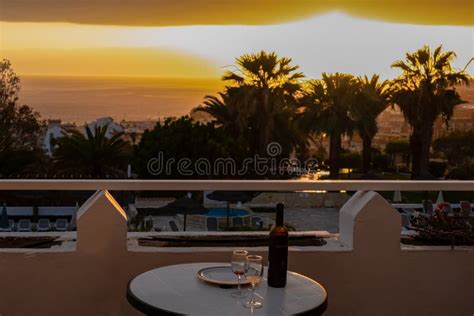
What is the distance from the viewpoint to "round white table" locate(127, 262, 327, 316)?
200cm

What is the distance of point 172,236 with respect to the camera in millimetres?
3344

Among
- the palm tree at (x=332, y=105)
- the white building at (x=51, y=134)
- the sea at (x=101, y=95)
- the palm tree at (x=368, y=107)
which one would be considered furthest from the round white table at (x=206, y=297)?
the palm tree at (x=368, y=107)

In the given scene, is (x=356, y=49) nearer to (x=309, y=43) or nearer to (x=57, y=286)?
(x=309, y=43)

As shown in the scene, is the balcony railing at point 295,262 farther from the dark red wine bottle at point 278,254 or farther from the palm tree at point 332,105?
the palm tree at point 332,105

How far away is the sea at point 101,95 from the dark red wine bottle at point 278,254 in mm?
22358

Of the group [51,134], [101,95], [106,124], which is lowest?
[51,134]

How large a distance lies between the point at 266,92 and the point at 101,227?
85.8 ft

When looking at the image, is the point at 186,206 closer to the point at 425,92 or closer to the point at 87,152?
the point at 87,152

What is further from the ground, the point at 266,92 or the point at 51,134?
the point at 266,92

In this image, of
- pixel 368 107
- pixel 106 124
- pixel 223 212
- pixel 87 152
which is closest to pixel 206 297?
pixel 223 212

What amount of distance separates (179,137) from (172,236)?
25868 mm

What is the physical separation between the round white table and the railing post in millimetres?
680

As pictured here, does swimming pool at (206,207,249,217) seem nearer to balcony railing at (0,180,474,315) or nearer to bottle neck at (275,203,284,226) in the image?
balcony railing at (0,180,474,315)

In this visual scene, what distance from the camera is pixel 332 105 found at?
28281mm
